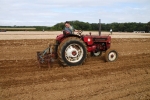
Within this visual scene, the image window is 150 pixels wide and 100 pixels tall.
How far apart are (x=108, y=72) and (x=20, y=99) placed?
307cm

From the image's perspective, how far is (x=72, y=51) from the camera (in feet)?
21.9

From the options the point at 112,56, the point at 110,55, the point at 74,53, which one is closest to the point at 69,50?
the point at 74,53

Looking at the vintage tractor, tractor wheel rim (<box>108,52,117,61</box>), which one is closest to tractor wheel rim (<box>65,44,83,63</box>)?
the vintage tractor

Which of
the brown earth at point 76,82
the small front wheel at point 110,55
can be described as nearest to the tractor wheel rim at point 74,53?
the brown earth at point 76,82

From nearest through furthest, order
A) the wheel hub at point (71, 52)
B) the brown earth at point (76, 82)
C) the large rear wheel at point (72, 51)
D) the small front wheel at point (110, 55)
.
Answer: the brown earth at point (76, 82) < the large rear wheel at point (72, 51) < the wheel hub at point (71, 52) < the small front wheel at point (110, 55)

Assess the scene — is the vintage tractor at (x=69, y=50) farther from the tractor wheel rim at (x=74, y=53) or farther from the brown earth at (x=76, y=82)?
the brown earth at (x=76, y=82)

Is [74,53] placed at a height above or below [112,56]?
above

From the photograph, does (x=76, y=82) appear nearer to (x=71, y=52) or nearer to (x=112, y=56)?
(x=71, y=52)

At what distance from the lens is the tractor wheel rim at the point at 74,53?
666 centimetres

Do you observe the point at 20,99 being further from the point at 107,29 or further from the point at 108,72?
the point at 107,29

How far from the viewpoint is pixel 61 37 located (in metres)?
6.84

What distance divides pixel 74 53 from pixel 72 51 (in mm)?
104

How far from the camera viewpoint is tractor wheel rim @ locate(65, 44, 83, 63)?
6656 mm

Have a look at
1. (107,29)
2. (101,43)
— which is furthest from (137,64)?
(107,29)
